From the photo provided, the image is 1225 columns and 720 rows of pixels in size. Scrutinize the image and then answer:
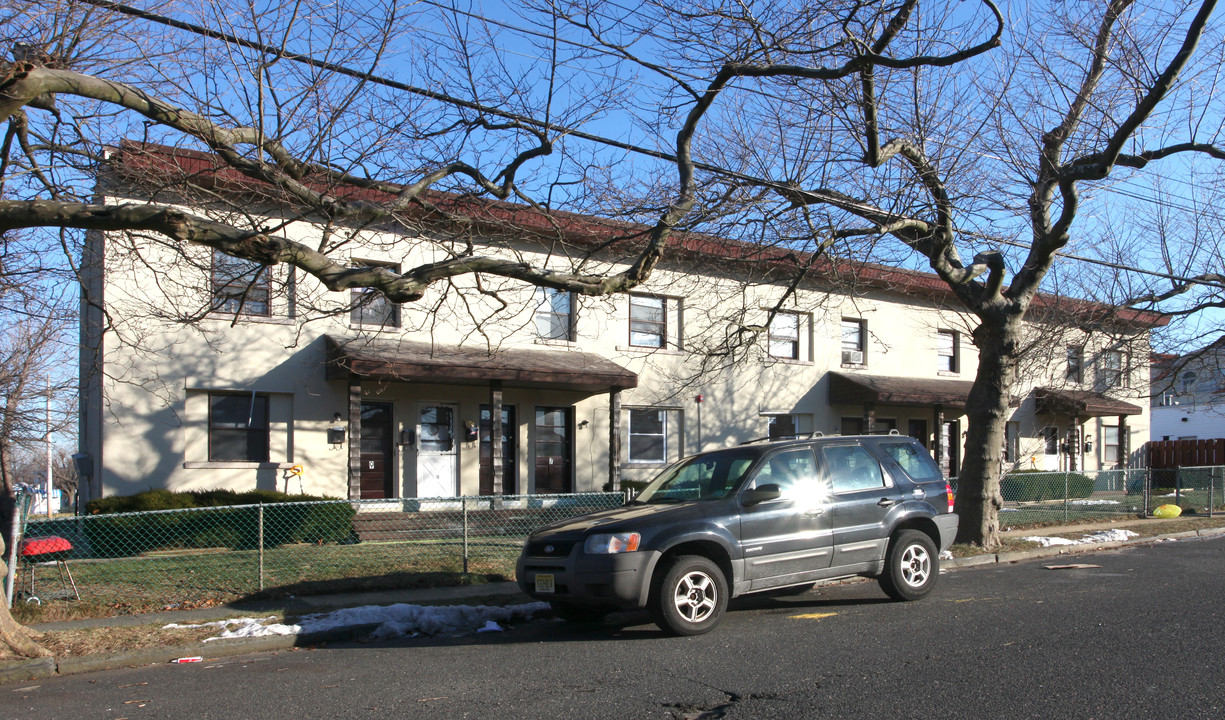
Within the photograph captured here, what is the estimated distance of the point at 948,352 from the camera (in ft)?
85.3

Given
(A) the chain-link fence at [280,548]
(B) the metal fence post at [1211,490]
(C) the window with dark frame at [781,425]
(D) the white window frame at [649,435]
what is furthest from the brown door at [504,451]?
(B) the metal fence post at [1211,490]

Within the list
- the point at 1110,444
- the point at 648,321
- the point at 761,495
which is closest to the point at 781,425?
the point at 648,321

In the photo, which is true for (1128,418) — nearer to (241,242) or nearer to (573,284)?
(573,284)

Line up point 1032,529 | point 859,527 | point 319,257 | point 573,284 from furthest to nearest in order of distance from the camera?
point 1032,529 < point 573,284 < point 859,527 < point 319,257

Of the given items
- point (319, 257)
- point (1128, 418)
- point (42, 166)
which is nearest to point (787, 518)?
point (319, 257)

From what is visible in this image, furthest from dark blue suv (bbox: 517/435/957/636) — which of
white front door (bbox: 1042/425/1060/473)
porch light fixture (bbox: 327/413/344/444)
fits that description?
white front door (bbox: 1042/425/1060/473)

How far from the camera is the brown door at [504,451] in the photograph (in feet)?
62.0

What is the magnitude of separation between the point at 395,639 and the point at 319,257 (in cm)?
359

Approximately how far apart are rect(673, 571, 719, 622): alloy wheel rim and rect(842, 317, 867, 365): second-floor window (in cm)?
1662

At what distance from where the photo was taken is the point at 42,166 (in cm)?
945

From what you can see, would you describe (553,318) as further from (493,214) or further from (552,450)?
(493,214)

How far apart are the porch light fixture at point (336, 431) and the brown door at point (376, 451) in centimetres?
66

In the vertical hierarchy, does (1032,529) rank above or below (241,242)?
below

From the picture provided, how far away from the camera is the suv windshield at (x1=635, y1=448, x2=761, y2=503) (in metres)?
8.84
